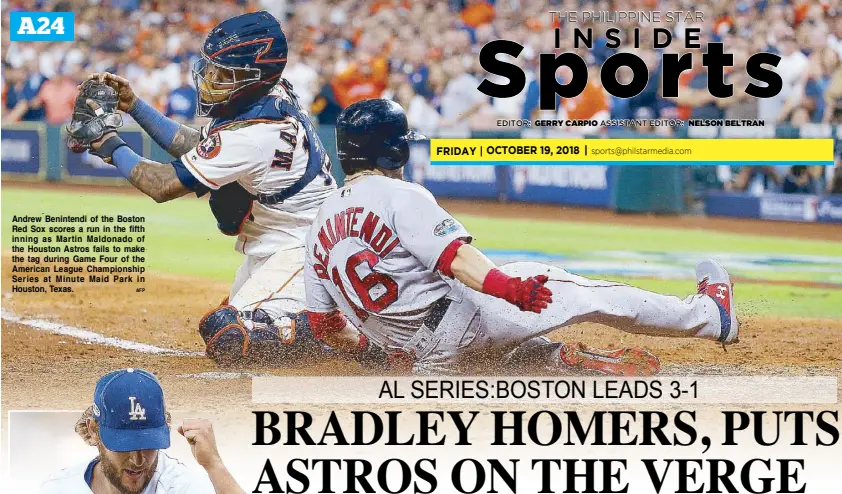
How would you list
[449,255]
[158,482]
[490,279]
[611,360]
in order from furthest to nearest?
1. [611,360]
2. [449,255]
3. [490,279]
4. [158,482]

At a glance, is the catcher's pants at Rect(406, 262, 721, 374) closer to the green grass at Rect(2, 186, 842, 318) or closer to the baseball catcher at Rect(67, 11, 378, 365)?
the baseball catcher at Rect(67, 11, 378, 365)

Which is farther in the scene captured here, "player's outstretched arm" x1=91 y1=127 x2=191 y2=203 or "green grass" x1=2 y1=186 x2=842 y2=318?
"green grass" x1=2 y1=186 x2=842 y2=318

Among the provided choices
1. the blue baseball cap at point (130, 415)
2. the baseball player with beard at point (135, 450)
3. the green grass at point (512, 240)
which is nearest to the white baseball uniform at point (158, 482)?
the baseball player with beard at point (135, 450)

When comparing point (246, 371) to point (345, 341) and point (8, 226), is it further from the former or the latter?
point (8, 226)

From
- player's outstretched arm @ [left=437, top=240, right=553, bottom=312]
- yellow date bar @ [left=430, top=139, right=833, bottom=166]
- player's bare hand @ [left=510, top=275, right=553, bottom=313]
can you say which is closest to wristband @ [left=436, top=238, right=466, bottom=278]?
player's outstretched arm @ [left=437, top=240, right=553, bottom=312]

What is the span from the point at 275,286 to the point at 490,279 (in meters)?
1.39

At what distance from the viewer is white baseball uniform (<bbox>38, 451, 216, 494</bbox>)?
340 centimetres

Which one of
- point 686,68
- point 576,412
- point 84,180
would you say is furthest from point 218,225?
point 686,68

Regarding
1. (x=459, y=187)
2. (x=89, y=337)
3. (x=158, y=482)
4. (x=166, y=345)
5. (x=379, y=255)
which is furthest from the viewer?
(x=459, y=187)

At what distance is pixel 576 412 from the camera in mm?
5555

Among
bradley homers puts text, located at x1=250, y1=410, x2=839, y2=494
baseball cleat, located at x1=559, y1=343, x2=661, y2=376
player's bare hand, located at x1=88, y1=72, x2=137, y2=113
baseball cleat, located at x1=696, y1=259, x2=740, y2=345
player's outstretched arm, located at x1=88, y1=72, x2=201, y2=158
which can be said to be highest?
player's bare hand, located at x1=88, y1=72, x2=137, y2=113

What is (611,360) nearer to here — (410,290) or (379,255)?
(410,290)

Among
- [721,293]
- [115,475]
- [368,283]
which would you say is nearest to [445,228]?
[368,283]

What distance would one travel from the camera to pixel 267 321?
18.3 ft
